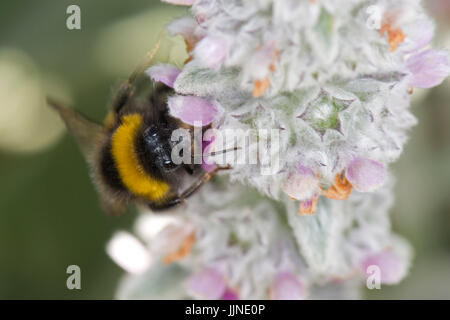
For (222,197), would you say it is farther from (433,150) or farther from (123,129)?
(433,150)

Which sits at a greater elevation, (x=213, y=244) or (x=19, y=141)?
(x=19, y=141)

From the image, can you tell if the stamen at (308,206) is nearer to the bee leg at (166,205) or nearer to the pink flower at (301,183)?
the pink flower at (301,183)

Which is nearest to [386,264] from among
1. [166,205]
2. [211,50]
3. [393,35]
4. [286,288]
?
[286,288]

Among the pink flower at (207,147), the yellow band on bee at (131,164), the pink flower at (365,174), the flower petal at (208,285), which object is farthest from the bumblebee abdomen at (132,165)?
the pink flower at (365,174)

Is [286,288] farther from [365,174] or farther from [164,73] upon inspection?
[164,73]
